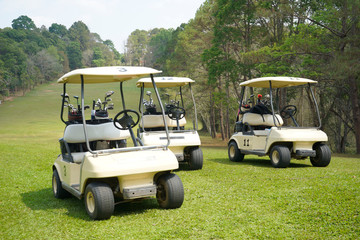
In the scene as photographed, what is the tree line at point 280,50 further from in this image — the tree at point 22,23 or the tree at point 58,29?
the tree at point 58,29

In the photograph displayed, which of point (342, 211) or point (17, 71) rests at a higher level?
point (17, 71)

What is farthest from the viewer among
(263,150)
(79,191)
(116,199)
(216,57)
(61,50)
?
(61,50)

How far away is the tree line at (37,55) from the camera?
73.8 metres

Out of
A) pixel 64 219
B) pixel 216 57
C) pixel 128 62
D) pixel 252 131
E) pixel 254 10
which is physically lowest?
pixel 64 219

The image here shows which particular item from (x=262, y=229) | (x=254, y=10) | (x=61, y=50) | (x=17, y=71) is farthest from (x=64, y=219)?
(x=61, y=50)

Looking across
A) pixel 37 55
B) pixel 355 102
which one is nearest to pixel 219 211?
pixel 355 102

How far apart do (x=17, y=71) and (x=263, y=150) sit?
74.4 meters

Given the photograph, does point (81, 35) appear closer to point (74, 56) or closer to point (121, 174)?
point (74, 56)

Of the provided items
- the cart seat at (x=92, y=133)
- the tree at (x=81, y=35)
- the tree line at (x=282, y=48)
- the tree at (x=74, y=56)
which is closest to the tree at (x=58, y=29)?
the tree at (x=81, y=35)

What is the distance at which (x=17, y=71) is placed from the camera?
75.2m

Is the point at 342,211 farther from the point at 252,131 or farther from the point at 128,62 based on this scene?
the point at 128,62

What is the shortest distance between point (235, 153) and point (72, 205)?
6.44 metres

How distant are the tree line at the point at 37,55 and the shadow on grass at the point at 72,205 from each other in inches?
2385

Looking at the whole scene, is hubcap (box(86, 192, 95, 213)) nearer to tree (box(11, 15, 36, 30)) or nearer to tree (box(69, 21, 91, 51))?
tree (box(11, 15, 36, 30))
